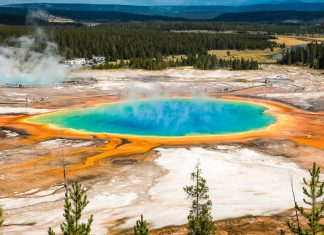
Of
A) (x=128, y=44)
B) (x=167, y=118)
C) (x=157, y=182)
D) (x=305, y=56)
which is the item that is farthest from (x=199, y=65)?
(x=157, y=182)

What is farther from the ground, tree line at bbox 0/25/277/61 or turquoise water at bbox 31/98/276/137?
tree line at bbox 0/25/277/61

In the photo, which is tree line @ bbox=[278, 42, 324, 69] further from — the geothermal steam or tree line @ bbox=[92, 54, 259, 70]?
the geothermal steam

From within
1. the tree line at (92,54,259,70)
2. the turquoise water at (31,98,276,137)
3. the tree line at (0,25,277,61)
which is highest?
the tree line at (0,25,277,61)

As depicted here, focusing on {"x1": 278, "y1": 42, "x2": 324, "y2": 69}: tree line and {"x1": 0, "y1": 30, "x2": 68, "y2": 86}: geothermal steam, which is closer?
{"x1": 0, "y1": 30, "x2": 68, "y2": 86}: geothermal steam

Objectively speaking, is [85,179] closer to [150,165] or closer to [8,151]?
[150,165]

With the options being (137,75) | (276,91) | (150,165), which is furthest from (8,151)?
(137,75)

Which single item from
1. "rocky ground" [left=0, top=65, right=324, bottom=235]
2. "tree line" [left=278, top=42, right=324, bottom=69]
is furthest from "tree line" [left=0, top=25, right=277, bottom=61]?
"rocky ground" [left=0, top=65, right=324, bottom=235]

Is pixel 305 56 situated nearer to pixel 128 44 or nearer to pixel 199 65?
pixel 199 65
